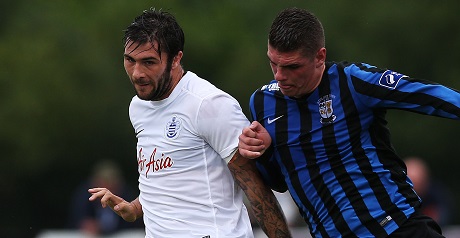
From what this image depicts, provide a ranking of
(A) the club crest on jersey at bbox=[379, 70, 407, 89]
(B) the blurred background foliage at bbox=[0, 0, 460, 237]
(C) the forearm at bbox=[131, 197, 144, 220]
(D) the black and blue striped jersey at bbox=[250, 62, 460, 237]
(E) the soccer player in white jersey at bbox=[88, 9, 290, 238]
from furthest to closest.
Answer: (B) the blurred background foliage at bbox=[0, 0, 460, 237] < (C) the forearm at bbox=[131, 197, 144, 220] < (E) the soccer player in white jersey at bbox=[88, 9, 290, 238] < (D) the black and blue striped jersey at bbox=[250, 62, 460, 237] < (A) the club crest on jersey at bbox=[379, 70, 407, 89]

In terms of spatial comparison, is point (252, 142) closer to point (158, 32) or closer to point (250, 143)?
point (250, 143)

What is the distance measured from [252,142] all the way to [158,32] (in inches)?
32.9

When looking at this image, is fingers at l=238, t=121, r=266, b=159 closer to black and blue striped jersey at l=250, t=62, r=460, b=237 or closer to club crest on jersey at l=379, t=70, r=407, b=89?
black and blue striped jersey at l=250, t=62, r=460, b=237

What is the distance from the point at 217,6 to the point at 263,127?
19.1 metres

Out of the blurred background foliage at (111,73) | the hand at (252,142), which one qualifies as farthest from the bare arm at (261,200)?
the blurred background foliage at (111,73)

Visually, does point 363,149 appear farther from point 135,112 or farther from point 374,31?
point 374,31

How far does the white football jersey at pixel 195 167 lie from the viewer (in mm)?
5953

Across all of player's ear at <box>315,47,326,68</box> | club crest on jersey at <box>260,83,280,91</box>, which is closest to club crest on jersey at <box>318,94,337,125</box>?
player's ear at <box>315,47,326,68</box>

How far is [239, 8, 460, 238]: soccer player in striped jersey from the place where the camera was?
5.83 m

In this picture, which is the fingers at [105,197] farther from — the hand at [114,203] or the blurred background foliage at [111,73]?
the blurred background foliage at [111,73]

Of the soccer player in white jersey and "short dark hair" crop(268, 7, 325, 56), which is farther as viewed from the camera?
the soccer player in white jersey

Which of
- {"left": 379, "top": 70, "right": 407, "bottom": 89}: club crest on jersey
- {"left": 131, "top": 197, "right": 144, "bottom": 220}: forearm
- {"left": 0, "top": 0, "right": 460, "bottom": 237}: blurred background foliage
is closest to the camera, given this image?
{"left": 379, "top": 70, "right": 407, "bottom": 89}: club crest on jersey

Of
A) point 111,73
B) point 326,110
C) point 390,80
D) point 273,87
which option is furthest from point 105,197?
point 111,73

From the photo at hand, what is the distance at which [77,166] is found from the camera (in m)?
21.0
